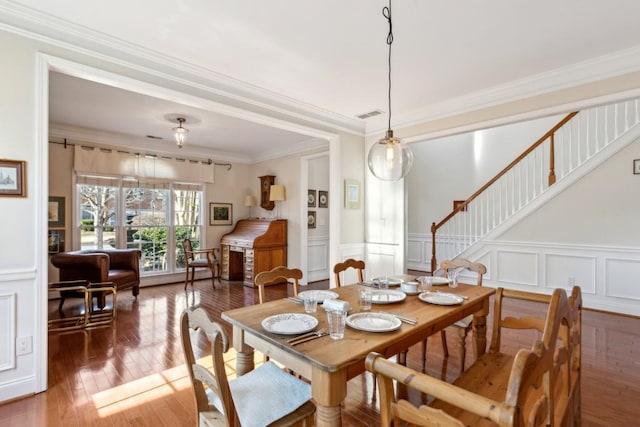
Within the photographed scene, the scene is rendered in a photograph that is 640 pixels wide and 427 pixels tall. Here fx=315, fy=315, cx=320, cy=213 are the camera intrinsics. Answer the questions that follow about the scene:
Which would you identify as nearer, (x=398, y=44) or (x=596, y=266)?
(x=398, y=44)

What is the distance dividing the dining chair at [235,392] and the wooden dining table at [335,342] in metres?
0.17

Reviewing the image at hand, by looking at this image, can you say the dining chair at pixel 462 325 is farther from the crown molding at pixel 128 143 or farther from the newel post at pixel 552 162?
the crown molding at pixel 128 143

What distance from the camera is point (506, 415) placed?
75 cm

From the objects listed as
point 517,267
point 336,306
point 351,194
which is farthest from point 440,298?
point 517,267

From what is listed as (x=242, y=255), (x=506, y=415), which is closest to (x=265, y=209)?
(x=242, y=255)

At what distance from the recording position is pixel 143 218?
5.70 meters

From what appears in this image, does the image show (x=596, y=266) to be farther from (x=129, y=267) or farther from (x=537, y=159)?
(x=129, y=267)

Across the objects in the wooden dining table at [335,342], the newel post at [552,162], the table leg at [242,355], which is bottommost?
the table leg at [242,355]

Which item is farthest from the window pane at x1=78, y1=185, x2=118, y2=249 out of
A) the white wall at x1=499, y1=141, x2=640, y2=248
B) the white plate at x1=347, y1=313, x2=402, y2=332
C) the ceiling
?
the white wall at x1=499, y1=141, x2=640, y2=248

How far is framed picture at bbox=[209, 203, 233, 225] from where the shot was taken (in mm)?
6453

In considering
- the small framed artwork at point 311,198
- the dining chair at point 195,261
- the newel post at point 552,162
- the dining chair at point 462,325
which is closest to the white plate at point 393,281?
the dining chair at point 462,325

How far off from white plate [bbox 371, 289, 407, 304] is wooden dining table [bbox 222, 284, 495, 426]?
0.03 m

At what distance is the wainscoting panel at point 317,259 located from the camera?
604 cm

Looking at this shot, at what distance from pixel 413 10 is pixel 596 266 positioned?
429 cm
